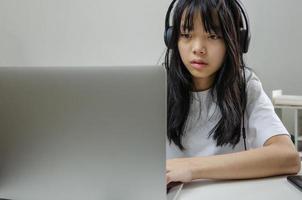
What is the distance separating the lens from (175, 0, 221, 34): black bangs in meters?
0.98

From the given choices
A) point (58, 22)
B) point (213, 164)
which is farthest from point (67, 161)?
point (58, 22)

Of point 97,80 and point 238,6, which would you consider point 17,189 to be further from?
point 238,6

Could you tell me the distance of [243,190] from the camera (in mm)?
759

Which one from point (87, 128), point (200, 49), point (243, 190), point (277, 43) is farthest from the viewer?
point (277, 43)

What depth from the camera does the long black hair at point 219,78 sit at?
99cm

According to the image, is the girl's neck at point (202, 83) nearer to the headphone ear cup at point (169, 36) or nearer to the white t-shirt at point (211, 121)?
the white t-shirt at point (211, 121)

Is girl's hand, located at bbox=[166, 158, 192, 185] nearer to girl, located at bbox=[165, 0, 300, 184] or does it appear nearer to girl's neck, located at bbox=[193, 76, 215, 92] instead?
girl, located at bbox=[165, 0, 300, 184]

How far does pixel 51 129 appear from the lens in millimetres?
599

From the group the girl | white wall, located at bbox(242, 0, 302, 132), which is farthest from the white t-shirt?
white wall, located at bbox(242, 0, 302, 132)

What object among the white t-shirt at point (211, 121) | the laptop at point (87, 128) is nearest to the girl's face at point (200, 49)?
the white t-shirt at point (211, 121)

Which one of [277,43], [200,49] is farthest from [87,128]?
[277,43]

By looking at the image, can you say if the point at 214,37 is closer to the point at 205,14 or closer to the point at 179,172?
the point at 205,14

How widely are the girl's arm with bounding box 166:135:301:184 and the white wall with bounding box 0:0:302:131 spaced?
4.31 feet

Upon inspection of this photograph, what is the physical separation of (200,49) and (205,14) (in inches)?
4.0
